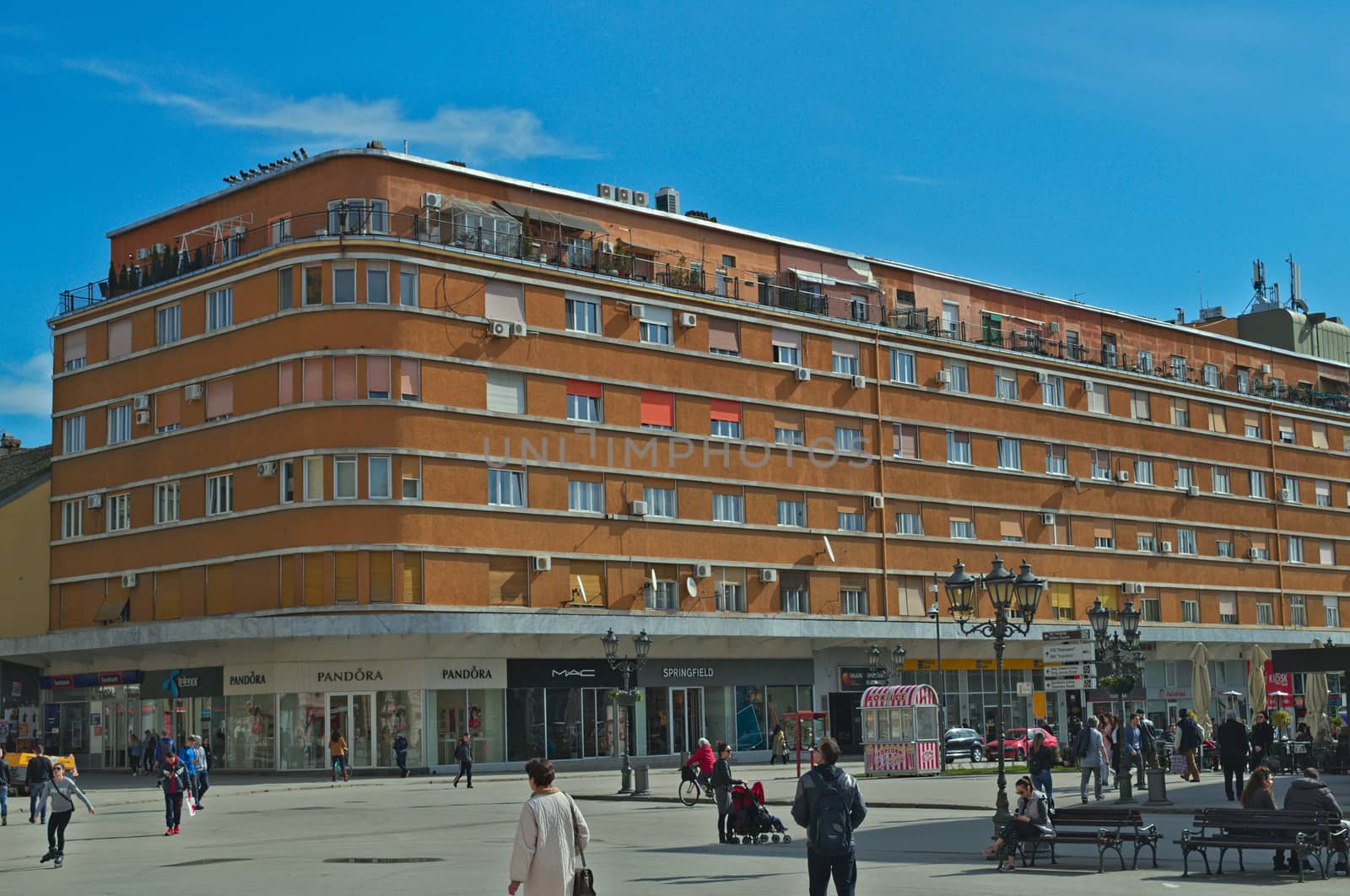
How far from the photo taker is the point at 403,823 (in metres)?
29.1

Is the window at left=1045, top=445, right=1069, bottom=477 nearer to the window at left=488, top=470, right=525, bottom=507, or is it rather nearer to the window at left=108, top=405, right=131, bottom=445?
the window at left=488, top=470, right=525, bottom=507

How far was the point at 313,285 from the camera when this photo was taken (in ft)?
164

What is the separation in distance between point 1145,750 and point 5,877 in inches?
1018

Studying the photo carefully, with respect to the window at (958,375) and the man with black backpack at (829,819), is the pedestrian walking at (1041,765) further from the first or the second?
the window at (958,375)

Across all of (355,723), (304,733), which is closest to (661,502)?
(355,723)

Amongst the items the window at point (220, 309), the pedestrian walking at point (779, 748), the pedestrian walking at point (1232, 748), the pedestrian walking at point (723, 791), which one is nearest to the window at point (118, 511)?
the window at point (220, 309)

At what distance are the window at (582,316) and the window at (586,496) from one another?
502 centimetres

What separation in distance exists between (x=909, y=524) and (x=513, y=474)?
1781 centimetres

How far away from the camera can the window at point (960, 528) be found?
63.8m

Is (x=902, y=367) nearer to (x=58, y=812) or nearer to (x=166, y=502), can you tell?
(x=166, y=502)

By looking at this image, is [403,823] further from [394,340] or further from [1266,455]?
[1266,455]

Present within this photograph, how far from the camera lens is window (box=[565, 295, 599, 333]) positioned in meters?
53.4

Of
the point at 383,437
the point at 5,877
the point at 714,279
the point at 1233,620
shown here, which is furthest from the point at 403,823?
the point at 1233,620

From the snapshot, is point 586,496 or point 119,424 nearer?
point 586,496
